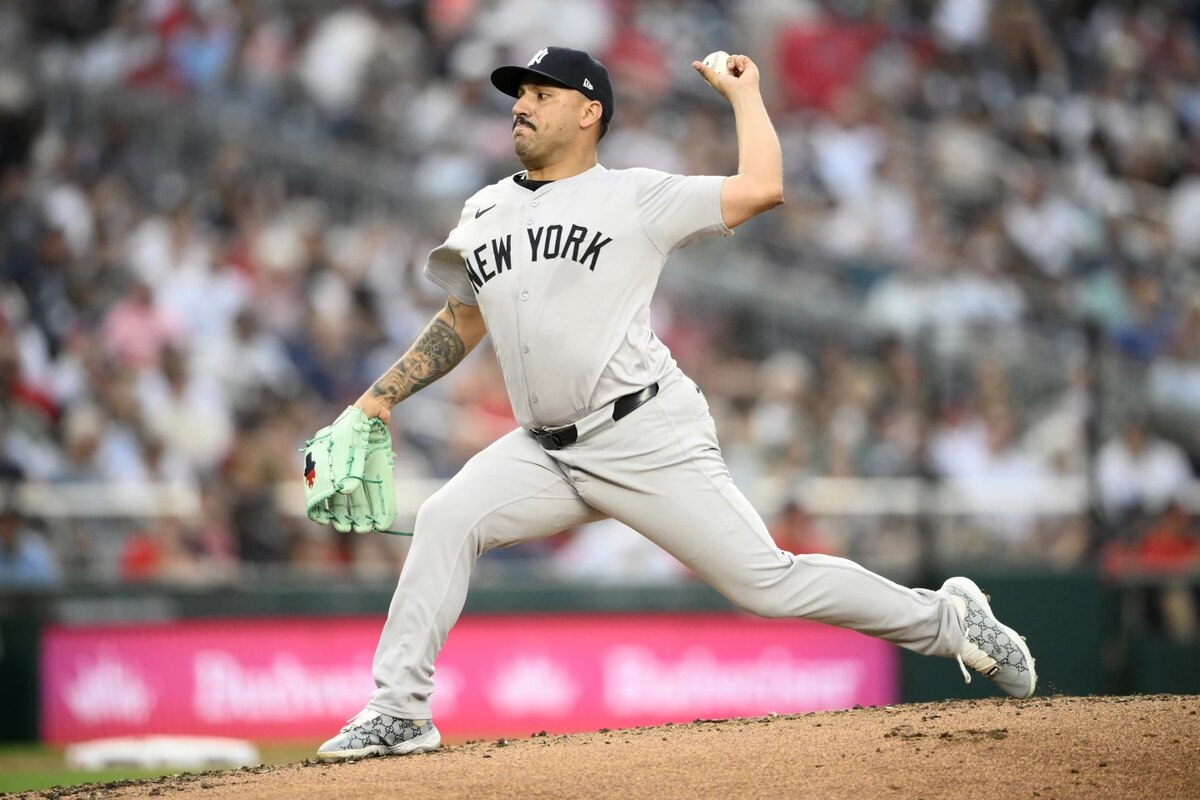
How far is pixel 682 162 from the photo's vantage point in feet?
45.5

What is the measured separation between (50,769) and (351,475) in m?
4.85

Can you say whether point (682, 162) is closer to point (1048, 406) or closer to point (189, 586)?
point (1048, 406)

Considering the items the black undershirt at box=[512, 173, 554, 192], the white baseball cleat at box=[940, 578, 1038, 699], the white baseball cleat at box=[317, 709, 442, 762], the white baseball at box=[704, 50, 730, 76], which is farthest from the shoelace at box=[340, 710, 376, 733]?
the white baseball at box=[704, 50, 730, 76]

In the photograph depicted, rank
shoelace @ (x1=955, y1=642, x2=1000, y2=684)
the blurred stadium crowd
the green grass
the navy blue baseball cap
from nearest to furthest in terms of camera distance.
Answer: the navy blue baseball cap → shoelace @ (x1=955, y1=642, x2=1000, y2=684) → the green grass → the blurred stadium crowd

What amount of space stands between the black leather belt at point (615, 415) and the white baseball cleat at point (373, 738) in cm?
96

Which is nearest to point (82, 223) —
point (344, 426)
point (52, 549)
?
point (52, 549)

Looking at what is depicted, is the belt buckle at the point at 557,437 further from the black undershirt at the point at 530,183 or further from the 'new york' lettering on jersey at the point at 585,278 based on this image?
the black undershirt at the point at 530,183

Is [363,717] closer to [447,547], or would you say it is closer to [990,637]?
[447,547]

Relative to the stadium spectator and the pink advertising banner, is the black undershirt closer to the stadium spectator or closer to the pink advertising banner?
the pink advertising banner

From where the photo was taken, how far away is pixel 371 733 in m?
5.10

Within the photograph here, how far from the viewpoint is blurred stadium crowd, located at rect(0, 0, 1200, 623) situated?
1051cm

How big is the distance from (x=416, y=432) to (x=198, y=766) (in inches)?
131

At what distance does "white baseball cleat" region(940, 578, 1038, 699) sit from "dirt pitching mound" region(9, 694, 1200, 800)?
0.42ft

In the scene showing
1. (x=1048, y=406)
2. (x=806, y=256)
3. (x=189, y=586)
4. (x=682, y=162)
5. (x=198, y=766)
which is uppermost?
(x=682, y=162)
